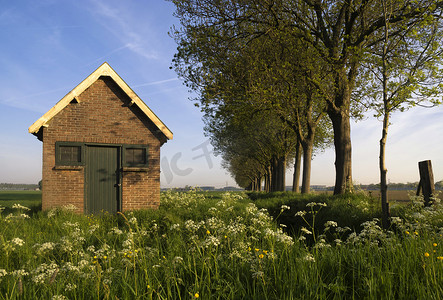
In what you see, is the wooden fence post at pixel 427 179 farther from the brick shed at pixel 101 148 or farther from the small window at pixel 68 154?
the small window at pixel 68 154

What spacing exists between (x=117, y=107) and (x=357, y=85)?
14525 millimetres

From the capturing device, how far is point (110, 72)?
14.8 metres

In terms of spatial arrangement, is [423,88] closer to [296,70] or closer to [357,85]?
[296,70]

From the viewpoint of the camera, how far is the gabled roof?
44.8ft

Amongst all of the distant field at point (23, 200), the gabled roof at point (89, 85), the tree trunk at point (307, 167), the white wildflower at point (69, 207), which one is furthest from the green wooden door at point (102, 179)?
the tree trunk at point (307, 167)

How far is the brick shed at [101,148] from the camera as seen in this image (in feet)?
45.6

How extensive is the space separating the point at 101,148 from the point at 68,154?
4.76 ft

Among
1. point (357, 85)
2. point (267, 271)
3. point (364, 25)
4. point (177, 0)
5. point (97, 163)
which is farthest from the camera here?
point (357, 85)

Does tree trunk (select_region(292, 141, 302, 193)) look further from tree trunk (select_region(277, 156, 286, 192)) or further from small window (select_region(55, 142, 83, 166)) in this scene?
small window (select_region(55, 142, 83, 166))

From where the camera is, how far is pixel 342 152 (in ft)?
54.0

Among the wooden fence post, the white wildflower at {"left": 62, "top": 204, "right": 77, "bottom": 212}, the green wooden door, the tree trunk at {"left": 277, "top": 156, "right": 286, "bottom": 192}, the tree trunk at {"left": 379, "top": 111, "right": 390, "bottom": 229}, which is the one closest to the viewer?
the tree trunk at {"left": 379, "top": 111, "right": 390, "bottom": 229}

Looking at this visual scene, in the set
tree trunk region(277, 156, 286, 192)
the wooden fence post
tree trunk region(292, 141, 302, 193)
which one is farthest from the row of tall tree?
tree trunk region(277, 156, 286, 192)

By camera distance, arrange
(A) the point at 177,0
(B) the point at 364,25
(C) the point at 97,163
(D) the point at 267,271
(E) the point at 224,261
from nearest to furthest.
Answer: (D) the point at 267,271 < (E) the point at 224,261 < (C) the point at 97,163 < (B) the point at 364,25 < (A) the point at 177,0

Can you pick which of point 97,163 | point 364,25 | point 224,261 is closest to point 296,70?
point 364,25
